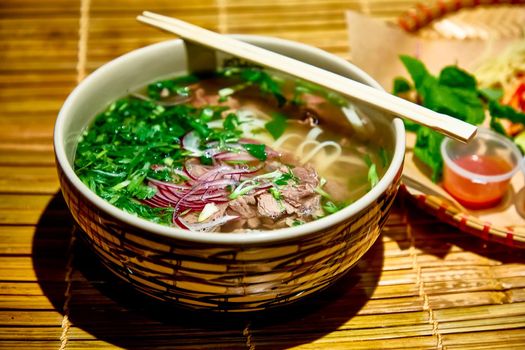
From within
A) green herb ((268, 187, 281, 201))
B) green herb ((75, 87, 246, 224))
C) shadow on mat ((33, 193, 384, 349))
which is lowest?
shadow on mat ((33, 193, 384, 349))

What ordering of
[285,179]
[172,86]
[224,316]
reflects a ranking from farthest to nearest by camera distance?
[172,86] < [285,179] < [224,316]

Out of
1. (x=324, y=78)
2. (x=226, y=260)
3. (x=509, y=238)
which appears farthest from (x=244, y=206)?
(x=509, y=238)

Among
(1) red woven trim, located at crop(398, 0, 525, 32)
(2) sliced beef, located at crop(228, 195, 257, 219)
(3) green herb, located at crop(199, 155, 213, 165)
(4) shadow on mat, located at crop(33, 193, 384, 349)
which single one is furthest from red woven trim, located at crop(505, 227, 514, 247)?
(1) red woven trim, located at crop(398, 0, 525, 32)

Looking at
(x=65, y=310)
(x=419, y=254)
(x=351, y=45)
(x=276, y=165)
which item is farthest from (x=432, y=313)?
(x=351, y=45)

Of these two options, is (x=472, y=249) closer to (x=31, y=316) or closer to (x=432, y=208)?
(x=432, y=208)

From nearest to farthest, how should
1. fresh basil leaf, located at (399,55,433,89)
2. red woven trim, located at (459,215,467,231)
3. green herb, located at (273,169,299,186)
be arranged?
green herb, located at (273,169,299,186)
red woven trim, located at (459,215,467,231)
fresh basil leaf, located at (399,55,433,89)

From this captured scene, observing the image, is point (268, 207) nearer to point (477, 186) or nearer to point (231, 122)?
point (231, 122)

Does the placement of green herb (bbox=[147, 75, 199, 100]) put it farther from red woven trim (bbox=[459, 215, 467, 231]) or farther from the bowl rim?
red woven trim (bbox=[459, 215, 467, 231])
